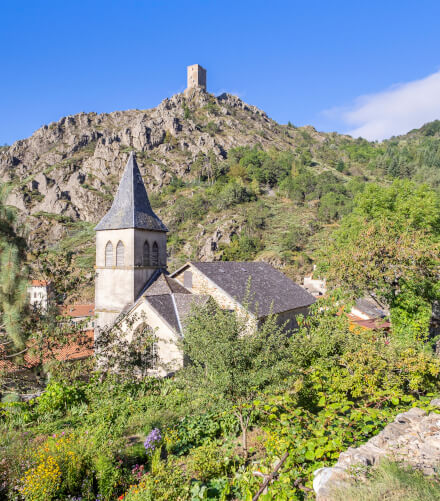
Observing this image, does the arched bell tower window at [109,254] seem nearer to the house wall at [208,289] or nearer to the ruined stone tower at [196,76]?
the house wall at [208,289]

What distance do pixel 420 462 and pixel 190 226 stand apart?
67.3m

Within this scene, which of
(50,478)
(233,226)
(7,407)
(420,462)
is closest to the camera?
(420,462)

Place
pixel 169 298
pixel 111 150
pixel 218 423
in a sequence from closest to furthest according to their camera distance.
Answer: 1. pixel 218 423
2. pixel 169 298
3. pixel 111 150

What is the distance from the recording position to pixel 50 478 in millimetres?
5059

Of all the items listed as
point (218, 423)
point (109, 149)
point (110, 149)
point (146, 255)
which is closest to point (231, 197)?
point (110, 149)

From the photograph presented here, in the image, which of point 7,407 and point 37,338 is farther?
point 7,407

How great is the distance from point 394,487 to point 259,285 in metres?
19.4

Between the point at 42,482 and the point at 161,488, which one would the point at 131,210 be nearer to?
the point at 42,482

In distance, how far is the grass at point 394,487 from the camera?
3213mm

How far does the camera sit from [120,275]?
19797 millimetres

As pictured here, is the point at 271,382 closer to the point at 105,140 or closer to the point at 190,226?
the point at 190,226

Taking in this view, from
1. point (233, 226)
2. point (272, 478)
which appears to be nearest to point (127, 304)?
point (272, 478)

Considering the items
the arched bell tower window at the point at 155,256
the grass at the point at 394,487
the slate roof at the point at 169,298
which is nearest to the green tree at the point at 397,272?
the slate roof at the point at 169,298

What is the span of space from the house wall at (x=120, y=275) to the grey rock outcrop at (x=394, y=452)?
16579 mm
